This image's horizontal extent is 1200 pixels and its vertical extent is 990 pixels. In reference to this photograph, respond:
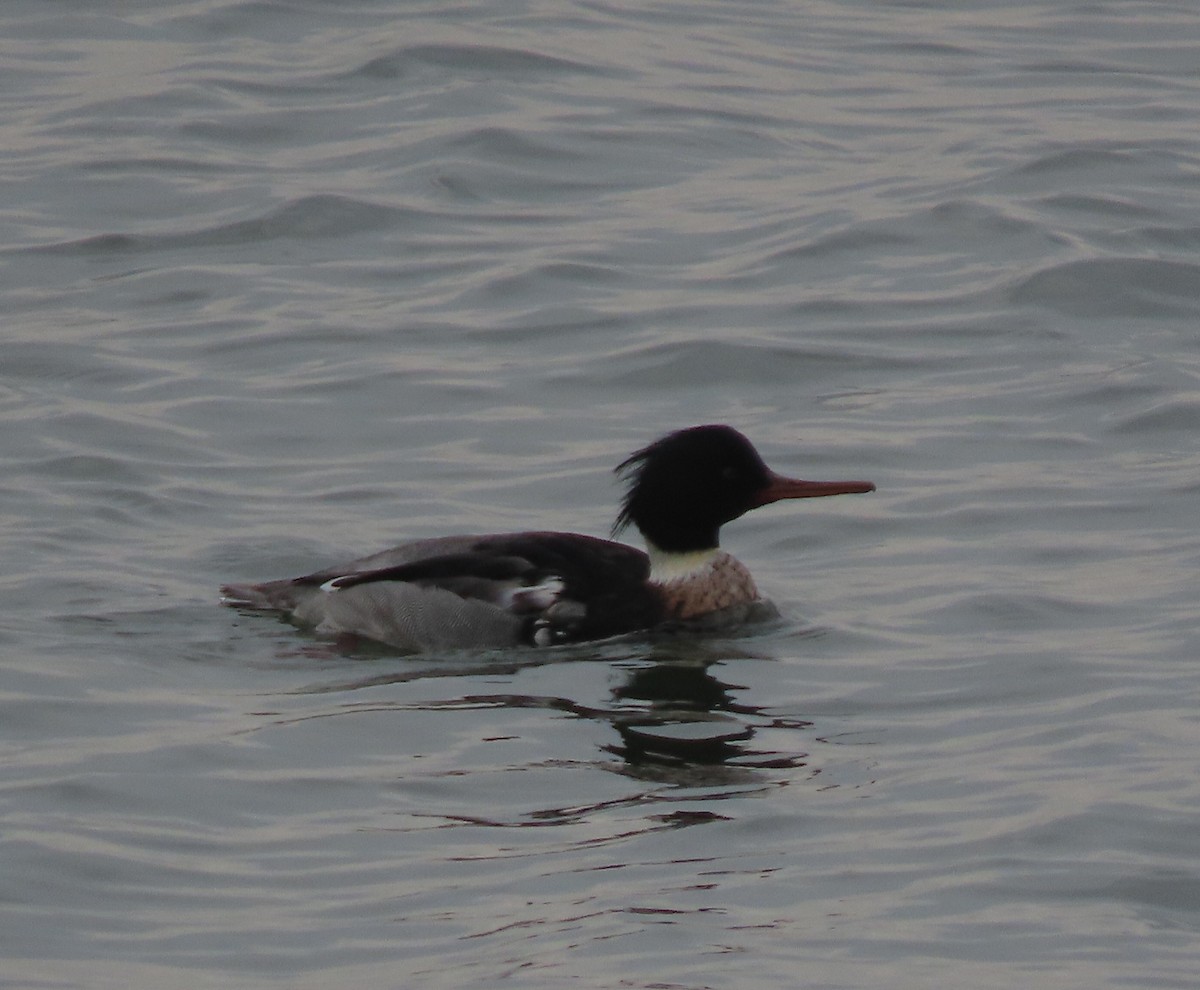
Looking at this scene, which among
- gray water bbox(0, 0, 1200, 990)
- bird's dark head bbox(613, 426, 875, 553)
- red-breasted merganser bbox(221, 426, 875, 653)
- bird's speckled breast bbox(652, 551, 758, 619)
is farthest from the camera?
bird's dark head bbox(613, 426, 875, 553)

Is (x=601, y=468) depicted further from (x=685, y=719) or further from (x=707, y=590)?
(x=685, y=719)

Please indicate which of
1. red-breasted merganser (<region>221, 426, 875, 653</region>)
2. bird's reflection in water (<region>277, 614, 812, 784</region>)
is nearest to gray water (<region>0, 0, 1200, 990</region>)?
bird's reflection in water (<region>277, 614, 812, 784</region>)

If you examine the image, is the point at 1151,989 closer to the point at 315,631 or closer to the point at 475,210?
Answer: the point at 315,631

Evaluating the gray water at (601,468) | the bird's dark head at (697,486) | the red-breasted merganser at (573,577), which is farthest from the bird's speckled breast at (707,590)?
the gray water at (601,468)

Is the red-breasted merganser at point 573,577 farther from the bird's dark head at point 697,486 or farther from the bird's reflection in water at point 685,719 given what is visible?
the bird's reflection in water at point 685,719

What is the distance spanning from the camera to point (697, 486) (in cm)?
1168

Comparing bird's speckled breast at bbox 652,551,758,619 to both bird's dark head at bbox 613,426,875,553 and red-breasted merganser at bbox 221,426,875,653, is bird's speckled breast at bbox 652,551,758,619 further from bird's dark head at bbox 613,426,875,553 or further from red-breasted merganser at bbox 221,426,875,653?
bird's dark head at bbox 613,426,875,553

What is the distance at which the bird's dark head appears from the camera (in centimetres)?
1162

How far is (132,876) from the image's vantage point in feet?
26.4

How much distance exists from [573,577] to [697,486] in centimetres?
86

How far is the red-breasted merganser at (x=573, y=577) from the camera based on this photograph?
11172mm

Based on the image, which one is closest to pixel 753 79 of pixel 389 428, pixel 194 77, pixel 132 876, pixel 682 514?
pixel 194 77

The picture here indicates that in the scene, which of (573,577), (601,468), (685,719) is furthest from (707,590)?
Result: (601,468)

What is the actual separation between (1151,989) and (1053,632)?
363cm
